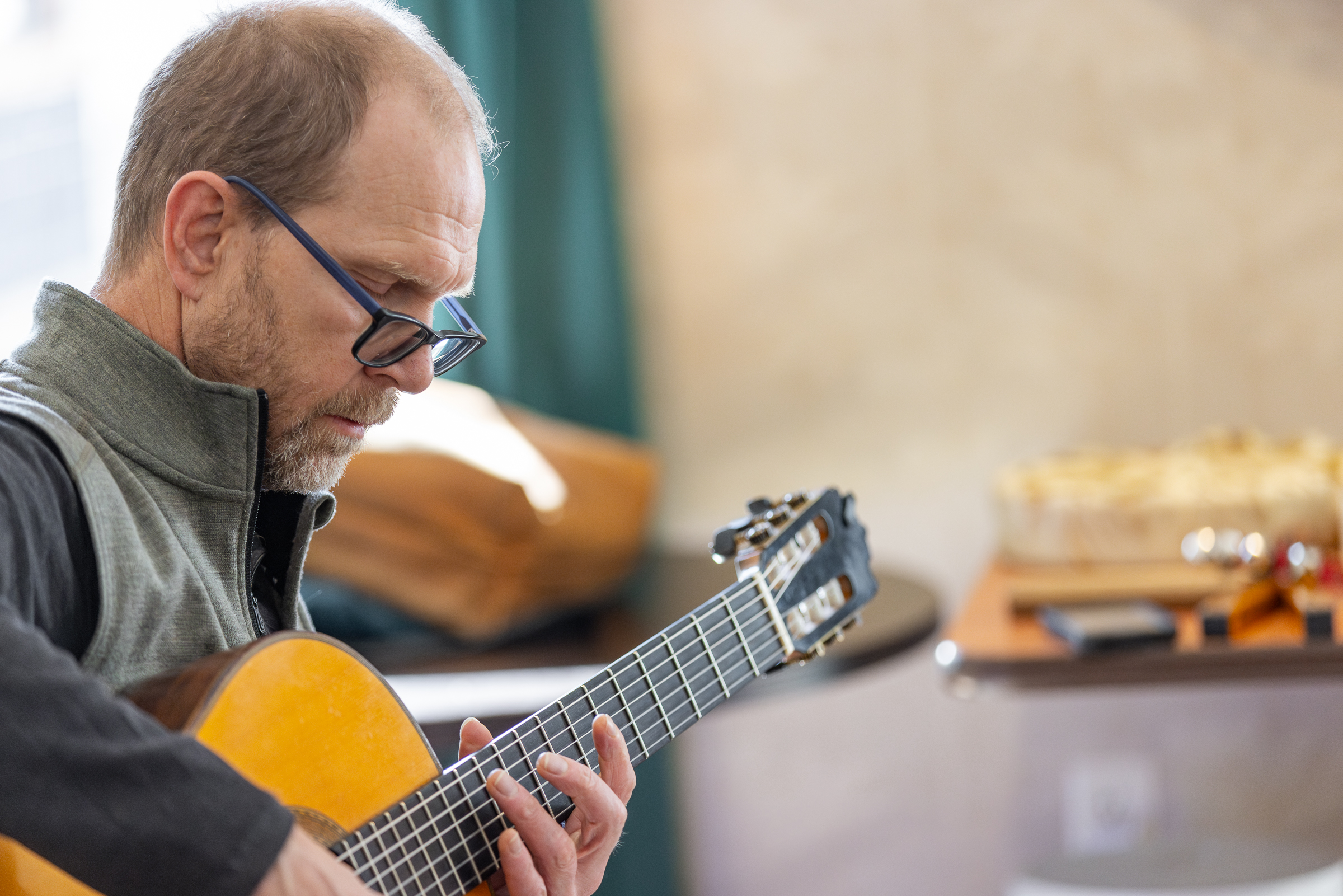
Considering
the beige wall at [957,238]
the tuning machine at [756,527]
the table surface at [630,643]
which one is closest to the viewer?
the tuning machine at [756,527]

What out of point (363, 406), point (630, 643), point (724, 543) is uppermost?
point (363, 406)

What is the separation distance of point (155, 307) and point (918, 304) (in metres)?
1.88

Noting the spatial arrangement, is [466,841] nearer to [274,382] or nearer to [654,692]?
[654,692]

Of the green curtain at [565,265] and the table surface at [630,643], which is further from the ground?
the green curtain at [565,265]

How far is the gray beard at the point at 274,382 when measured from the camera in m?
0.77

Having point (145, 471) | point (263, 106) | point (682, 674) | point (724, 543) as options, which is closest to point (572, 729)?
point (682, 674)

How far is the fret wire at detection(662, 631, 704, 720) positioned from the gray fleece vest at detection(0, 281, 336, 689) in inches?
11.7

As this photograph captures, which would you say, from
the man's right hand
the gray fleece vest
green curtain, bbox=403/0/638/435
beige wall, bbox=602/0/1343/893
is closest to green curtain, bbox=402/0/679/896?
green curtain, bbox=403/0/638/435

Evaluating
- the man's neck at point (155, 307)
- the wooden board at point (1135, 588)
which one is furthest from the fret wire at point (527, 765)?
the wooden board at point (1135, 588)

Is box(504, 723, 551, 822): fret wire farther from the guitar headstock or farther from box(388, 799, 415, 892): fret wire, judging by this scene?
the guitar headstock

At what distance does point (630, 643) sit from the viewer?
1.68m

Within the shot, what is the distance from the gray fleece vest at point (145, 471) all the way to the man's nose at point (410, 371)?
0.09 metres

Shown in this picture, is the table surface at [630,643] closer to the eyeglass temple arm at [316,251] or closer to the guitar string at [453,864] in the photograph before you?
the guitar string at [453,864]

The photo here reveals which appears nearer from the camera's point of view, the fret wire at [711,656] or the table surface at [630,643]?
the fret wire at [711,656]
